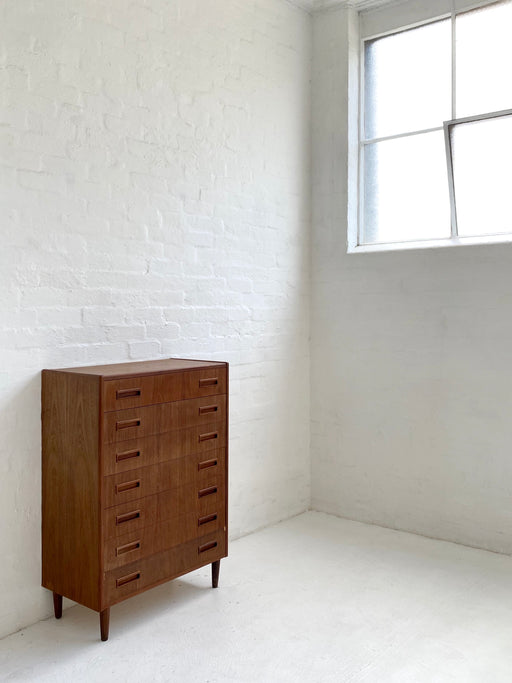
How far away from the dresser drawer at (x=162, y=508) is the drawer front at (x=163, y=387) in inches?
15.9

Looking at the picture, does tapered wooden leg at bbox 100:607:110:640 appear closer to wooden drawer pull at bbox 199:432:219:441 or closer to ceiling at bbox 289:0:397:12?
wooden drawer pull at bbox 199:432:219:441

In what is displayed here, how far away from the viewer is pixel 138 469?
264 centimetres

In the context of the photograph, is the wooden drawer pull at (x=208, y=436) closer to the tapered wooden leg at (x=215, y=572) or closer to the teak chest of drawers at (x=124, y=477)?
the teak chest of drawers at (x=124, y=477)

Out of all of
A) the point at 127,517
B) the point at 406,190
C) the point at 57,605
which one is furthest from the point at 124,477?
the point at 406,190

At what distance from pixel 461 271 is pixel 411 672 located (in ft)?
7.00

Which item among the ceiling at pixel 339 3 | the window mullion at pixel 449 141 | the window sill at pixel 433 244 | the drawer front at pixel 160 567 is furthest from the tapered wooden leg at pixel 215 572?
the ceiling at pixel 339 3

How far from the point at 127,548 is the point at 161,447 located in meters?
0.43

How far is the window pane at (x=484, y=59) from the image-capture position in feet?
11.7

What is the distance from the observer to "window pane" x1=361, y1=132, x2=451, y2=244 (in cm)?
384

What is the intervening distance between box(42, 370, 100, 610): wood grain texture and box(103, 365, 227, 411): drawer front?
0.26ft

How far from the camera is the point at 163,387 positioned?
2.73 m

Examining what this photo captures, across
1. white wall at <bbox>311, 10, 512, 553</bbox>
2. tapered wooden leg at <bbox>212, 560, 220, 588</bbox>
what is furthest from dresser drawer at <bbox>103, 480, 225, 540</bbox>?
white wall at <bbox>311, 10, 512, 553</bbox>

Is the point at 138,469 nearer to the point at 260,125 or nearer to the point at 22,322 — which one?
the point at 22,322

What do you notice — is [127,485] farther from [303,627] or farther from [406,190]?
[406,190]
